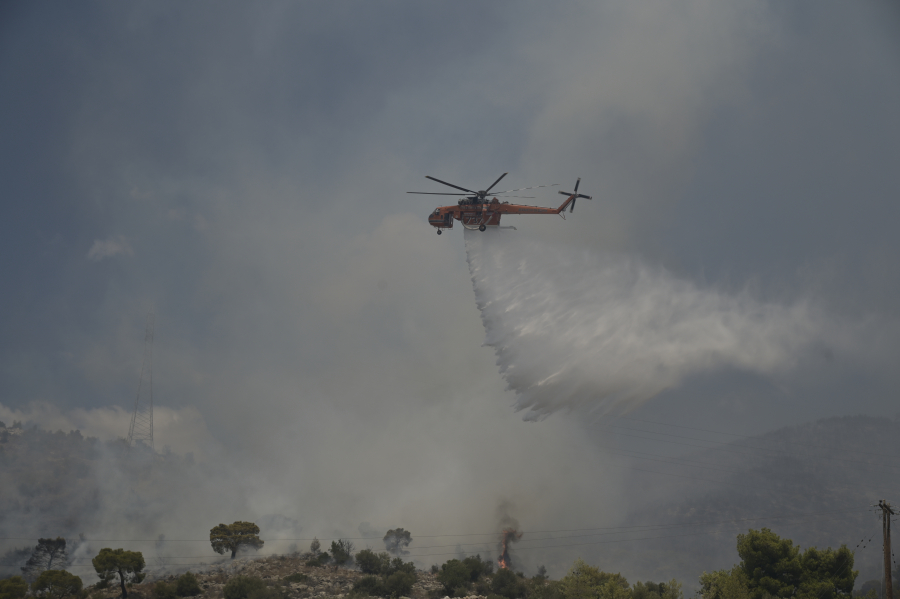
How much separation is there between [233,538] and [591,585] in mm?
55768

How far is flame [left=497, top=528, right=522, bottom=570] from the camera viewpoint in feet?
342

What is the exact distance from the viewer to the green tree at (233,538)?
8275 cm

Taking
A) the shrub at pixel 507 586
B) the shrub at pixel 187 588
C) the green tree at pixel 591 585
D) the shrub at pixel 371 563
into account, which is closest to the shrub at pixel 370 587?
the shrub at pixel 371 563

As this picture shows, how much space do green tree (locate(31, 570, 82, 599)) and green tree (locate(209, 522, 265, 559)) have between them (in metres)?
29.2

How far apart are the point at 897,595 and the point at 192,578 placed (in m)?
96.9

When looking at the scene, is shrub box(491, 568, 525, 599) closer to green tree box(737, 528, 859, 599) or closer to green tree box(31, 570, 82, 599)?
green tree box(737, 528, 859, 599)

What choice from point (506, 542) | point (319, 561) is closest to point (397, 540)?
point (506, 542)

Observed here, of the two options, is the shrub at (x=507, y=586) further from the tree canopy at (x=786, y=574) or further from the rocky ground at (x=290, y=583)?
the tree canopy at (x=786, y=574)

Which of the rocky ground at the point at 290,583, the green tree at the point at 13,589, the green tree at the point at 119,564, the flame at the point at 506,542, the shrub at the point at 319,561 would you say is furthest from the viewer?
the flame at the point at 506,542

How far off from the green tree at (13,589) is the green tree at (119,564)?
19.7ft

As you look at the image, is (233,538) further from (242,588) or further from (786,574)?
(786,574)

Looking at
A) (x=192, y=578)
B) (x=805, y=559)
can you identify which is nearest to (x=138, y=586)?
(x=192, y=578)

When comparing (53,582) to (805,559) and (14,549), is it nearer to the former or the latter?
(805,559)

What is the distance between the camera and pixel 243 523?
86.8m
